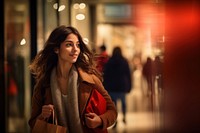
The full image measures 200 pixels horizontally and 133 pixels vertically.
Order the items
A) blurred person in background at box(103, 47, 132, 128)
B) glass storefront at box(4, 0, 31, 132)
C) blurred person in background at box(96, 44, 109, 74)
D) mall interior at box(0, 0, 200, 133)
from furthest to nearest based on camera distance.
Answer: glass storefront at box(4, 0, 31, 132) → mall interior at box(0, 0, 200, 133) → blurred person in background at box(103, 47, 132, 128) → blurred person in background at box(96, 44, 109, 74)

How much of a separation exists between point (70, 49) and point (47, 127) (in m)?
0.70

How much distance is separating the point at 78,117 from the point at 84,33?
87 centimetres

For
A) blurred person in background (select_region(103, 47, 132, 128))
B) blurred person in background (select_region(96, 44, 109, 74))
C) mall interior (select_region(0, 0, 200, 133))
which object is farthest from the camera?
mall interior (select_region(0, 0, 200, 133))

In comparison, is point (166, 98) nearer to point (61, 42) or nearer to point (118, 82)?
point (118, 82)

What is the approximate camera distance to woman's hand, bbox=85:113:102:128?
3.46 meters

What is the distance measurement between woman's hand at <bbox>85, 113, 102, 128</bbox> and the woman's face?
19.4 inches

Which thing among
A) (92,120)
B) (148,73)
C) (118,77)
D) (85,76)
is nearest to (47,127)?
(92,120)

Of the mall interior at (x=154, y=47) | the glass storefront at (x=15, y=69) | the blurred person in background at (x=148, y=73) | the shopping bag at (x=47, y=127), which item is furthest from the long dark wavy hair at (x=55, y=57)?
the glass storefront at (x=15, y=69)

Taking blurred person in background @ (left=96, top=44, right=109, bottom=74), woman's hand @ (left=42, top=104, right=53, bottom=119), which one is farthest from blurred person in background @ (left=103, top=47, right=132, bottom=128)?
woman's hand @ (left=42, top=104, right=53, bottom=119)

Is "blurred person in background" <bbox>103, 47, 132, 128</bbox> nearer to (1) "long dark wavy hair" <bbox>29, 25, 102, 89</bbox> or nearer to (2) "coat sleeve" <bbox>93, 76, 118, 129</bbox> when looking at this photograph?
(2) "coat sleeve" <bbox>93, 76, 118, 129</bbox>

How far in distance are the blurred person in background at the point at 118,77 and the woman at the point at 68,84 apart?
1.44 feet

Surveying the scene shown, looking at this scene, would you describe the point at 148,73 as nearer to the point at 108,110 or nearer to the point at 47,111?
the point at 108,110

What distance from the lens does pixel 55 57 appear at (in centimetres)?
356

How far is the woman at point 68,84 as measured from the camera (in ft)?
11.4
